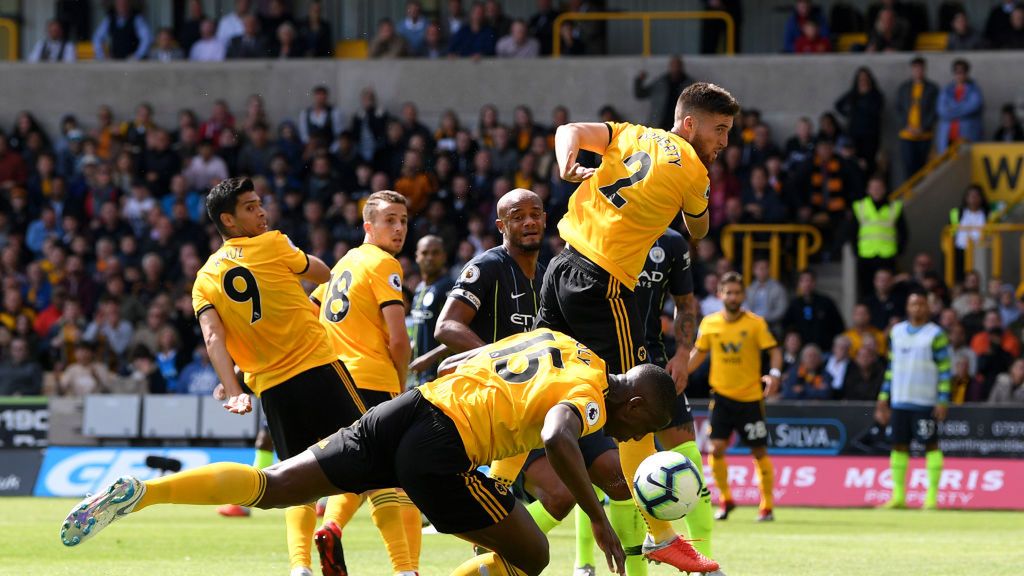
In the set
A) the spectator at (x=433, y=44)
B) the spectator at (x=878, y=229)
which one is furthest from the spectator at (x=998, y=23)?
the spectator at (x=433, y=44)

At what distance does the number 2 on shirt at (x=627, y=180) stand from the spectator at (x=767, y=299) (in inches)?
555

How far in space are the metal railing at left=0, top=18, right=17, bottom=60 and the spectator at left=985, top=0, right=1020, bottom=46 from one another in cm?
1763

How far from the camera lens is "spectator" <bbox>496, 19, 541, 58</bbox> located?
2706 cm

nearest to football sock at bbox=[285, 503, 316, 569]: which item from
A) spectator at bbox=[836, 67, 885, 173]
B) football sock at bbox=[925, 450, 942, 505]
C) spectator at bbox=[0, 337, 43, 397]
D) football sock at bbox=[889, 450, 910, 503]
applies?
football sock at bbox=[889, 450, 910, 503]

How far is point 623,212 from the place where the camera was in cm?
844

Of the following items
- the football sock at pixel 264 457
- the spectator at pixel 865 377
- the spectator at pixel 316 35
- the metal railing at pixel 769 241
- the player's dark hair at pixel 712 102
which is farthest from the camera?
the spectator at pixel 316 35

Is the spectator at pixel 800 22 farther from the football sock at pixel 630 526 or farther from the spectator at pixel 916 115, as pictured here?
the football sock at pixel 630 526

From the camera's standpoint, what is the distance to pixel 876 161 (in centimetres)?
2481

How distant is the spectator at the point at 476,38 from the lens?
89.8 ft

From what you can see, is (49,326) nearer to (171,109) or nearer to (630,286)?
(171,109)

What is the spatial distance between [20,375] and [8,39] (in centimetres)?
1078

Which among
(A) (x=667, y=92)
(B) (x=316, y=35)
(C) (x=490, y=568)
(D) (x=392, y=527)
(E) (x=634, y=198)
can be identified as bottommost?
(D) (x=392, y=527)

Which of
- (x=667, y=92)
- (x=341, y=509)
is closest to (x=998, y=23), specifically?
(x=667, y=92)

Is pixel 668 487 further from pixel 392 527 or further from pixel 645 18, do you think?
pixel 645 18
